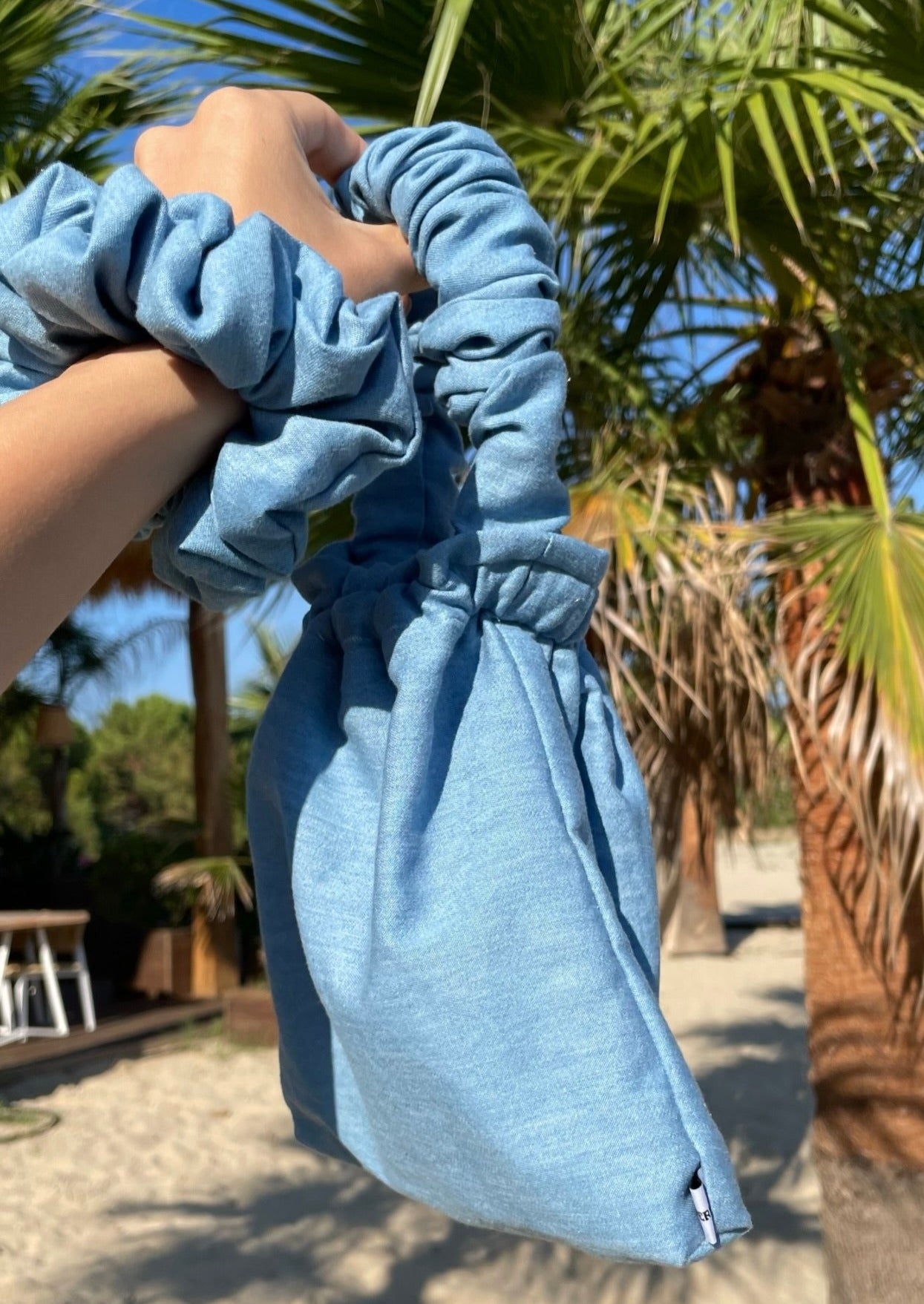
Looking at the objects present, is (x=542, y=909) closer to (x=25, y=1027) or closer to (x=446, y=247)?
(x=446, y=247)

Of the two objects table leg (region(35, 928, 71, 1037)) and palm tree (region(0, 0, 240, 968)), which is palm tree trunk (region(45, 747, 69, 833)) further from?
palm tree (region(0, 0, 240, 968))

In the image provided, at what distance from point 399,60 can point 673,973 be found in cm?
784

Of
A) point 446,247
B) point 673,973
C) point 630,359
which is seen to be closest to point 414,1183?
point 446,247

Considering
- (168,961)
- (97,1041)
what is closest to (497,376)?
(97,1041)

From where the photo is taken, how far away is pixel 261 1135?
15.4ft

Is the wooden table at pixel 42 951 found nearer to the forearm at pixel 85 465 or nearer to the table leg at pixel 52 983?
the table leg at pixel 52 983

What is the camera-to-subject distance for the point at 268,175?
1.97 ft

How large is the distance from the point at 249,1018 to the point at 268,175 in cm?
609

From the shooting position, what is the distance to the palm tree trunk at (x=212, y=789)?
671cm

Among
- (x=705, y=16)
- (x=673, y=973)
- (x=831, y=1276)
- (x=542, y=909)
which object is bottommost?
(x=673, y=973)

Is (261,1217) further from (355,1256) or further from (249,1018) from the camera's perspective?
(249,1018)

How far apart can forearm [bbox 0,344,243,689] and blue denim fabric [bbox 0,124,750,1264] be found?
20 mm

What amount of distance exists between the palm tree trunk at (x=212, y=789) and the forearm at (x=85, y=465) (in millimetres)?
6246

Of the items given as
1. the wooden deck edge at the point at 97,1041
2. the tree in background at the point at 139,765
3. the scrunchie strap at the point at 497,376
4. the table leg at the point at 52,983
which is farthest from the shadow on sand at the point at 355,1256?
the tree in background at the point at 139,765
